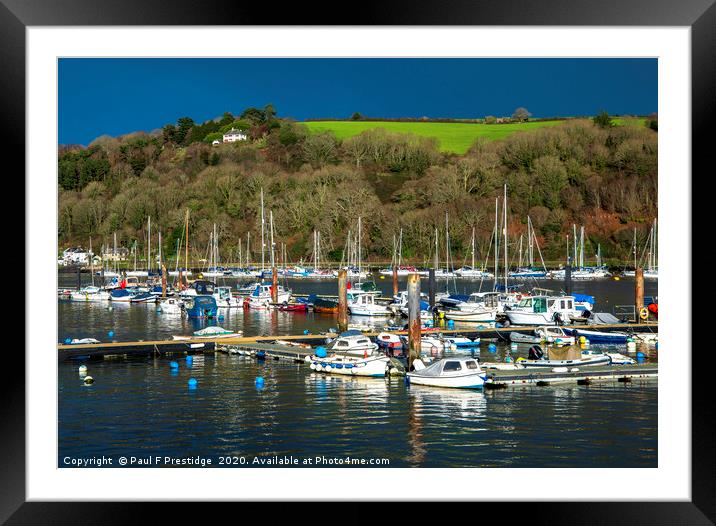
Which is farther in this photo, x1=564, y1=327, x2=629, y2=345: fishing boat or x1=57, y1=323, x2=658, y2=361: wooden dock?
x1=564, y1=327, x2=629, y2=345: fishing boat

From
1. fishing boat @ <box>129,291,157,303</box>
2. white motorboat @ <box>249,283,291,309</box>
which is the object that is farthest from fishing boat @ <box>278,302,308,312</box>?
fishing boat @ <box>129,291,157,303</box>

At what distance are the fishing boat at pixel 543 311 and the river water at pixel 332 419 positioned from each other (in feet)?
42.1

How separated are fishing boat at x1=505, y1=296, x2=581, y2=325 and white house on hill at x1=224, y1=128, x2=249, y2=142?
10354 centimetres

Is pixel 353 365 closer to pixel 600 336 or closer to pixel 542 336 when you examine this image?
pixel 542 336

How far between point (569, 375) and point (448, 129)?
99401mm

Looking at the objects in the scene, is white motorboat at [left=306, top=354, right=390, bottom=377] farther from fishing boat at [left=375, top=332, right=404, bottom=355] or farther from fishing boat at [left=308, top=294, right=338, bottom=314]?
fishing boat at [left=308, top=294, right=338, bottom=314]

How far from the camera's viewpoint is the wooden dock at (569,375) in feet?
70.5

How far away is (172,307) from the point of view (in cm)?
4656

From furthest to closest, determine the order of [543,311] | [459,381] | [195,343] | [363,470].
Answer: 1. [543,311]
2. [195,343]
3. [459,381]
4. [363,470]

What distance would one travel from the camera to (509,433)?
1630 centimetres

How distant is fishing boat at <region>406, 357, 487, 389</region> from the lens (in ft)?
67.8

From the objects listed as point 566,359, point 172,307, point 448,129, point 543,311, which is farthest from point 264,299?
point 448,129

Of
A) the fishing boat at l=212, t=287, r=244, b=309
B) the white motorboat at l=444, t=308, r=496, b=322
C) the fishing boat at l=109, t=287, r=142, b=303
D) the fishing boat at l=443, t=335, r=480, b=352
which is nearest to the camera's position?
the fishing boat at l=443, t=335, r=480, b=352
